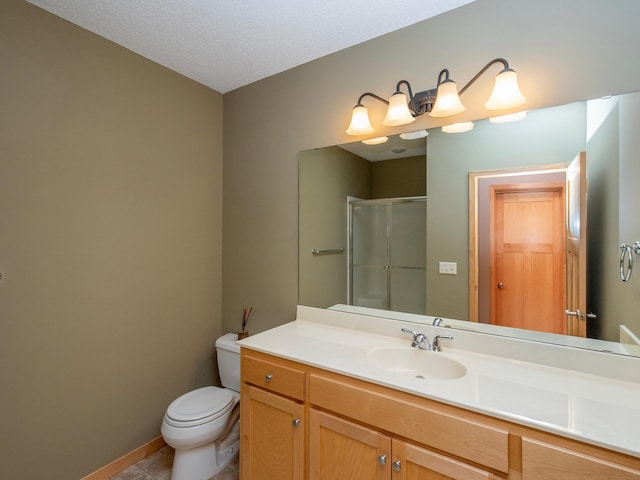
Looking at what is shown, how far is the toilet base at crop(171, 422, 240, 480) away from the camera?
5.35ft

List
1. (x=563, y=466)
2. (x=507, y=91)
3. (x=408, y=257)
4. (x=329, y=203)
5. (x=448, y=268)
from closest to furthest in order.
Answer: (x=563, y=466)
(x=507, y=91)
(x=448, y=268)
(x=408, y=257)
(x=329, y=203)

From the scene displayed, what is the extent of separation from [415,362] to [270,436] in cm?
76

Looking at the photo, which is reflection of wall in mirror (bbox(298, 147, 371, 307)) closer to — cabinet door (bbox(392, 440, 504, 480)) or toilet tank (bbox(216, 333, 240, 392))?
toilet tank (bbox(216, 333, 240, 392))

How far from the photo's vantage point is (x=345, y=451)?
3.86 ft

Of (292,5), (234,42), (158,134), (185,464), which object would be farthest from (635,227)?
(158,134)

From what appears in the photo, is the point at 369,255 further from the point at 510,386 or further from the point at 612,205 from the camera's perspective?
the point at 612,205

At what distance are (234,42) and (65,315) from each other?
175 centimetres

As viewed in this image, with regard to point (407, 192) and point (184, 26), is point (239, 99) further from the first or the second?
point (407, 192)

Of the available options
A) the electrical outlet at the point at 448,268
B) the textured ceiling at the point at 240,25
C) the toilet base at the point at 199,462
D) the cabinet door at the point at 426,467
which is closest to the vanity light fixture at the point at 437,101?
the textured ceiling at the point at 240,25

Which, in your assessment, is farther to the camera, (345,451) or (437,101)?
(437,101)

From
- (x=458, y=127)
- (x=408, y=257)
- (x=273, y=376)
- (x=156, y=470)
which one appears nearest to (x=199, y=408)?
(x=156, y=470)

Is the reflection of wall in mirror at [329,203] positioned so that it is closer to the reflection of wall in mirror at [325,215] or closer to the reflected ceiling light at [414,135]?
the reflection of wall in mirror at [325,215]

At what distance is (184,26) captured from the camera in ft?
5.24

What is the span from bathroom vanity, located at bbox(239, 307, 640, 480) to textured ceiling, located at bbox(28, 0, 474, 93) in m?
1.57
